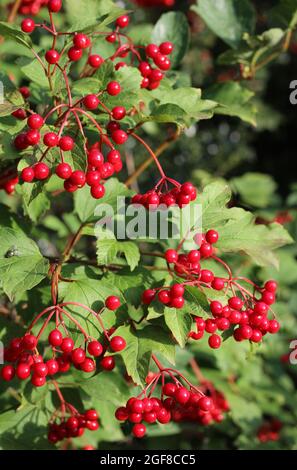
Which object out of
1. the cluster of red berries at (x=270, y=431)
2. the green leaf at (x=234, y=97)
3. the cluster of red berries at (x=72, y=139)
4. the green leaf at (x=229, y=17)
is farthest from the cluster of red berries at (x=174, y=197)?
the cluster of red berries at (x=270, y=431)

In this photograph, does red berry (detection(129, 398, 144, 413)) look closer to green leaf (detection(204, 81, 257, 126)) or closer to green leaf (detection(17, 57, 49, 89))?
green leaf (detection(17, 57, 49, 89))

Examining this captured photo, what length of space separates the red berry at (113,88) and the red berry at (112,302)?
495mm

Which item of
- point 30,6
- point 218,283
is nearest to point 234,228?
point 218,283

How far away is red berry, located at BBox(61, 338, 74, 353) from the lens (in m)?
1.32

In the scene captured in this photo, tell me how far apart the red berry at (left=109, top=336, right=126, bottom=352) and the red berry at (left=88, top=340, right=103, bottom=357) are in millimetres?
27

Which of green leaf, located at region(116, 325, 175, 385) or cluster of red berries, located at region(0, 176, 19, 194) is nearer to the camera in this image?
green leaf, located at region(116, 325, 175, 385)

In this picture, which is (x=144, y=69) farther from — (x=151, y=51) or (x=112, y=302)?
(x=112, y=302)

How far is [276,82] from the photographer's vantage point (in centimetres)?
848

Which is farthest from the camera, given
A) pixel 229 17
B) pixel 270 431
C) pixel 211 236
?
pixel 270 431

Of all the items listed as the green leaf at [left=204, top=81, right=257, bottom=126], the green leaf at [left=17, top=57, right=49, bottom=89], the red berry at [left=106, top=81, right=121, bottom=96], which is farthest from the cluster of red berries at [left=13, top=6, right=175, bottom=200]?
the green leaf at [left=204, top=81, right=257, bottom=126]

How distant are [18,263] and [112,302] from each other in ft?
0.82

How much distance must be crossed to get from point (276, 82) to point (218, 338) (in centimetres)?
768

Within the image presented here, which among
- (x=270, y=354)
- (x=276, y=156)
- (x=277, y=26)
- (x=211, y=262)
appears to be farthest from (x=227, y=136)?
(x=211, y=262)

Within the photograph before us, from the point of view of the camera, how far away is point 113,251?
1439 mm
